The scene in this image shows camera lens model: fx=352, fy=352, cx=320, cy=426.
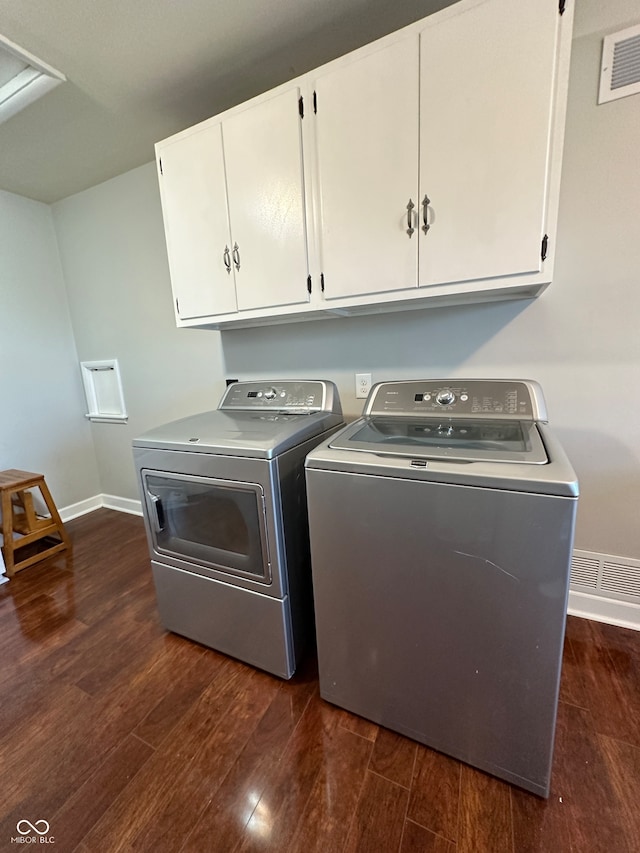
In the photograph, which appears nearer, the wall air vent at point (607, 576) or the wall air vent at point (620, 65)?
the wall air vent at point (620, 65)

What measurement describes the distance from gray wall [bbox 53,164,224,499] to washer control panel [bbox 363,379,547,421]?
3.98 feet

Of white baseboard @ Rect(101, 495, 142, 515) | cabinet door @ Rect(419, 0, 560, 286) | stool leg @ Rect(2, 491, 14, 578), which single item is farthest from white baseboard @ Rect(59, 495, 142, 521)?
cabinet door @ Rect(419, 0, 560, 286)

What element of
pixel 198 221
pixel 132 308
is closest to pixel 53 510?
pixel 132 308

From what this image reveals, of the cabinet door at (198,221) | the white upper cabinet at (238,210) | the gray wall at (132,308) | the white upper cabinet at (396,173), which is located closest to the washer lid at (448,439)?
the white upper cabinet at (396,173)

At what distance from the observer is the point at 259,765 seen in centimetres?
109

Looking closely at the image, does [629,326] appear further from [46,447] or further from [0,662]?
[46,447]

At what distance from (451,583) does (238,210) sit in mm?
1631

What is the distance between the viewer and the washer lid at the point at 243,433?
1.21m

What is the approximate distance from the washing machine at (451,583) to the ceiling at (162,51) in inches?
60.1

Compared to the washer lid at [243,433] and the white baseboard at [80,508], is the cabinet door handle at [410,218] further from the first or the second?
the white baseboard at [80,508]

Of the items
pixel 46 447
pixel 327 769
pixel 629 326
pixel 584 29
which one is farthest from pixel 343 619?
pixel 46 447

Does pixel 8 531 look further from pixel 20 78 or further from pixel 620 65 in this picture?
pixel 620 65

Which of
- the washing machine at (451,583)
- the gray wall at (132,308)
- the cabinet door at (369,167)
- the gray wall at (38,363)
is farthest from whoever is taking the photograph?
the gray wall at (38,363)

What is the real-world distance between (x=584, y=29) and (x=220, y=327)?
74.8 inches
